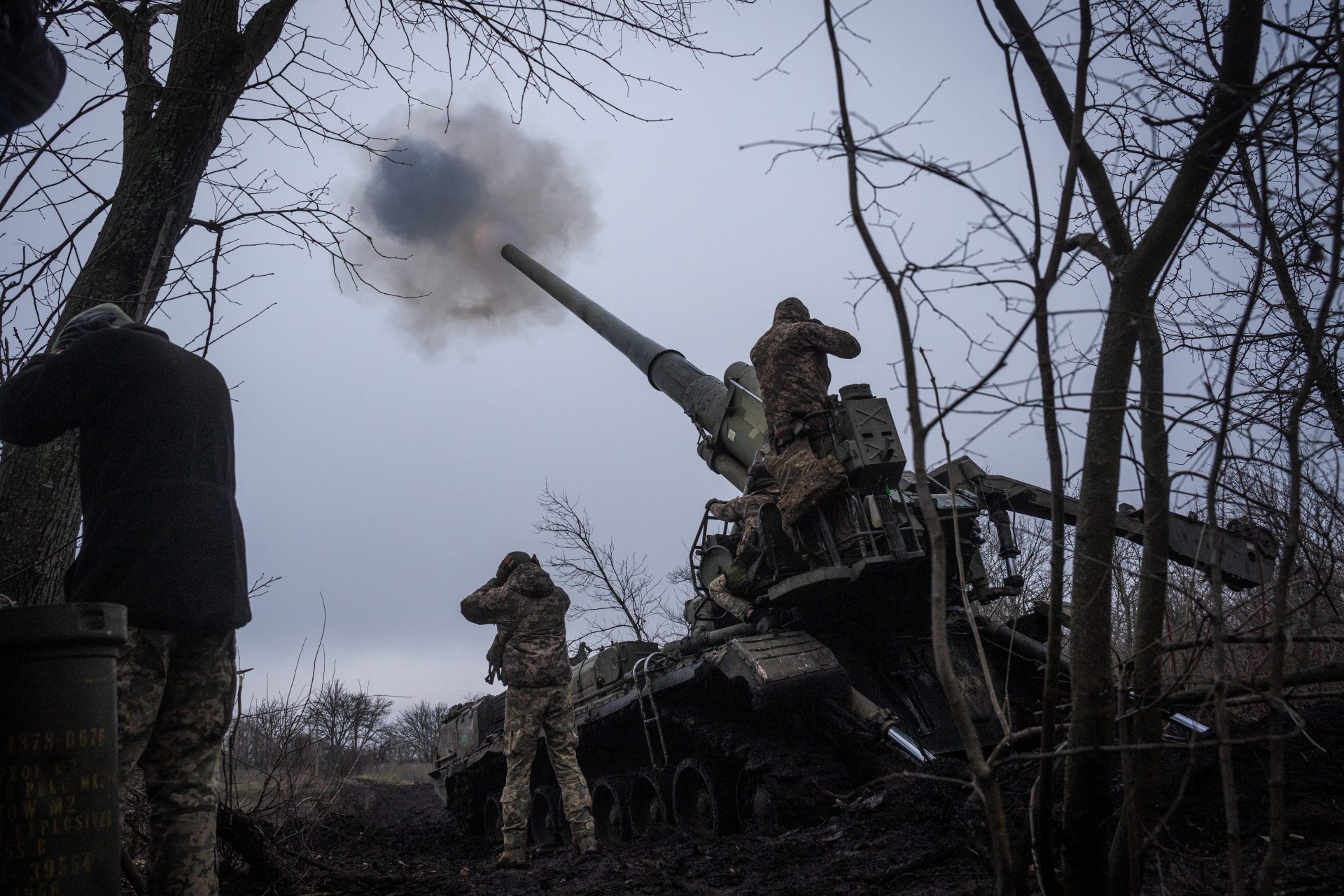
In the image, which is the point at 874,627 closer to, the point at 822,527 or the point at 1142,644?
the point at 822,527

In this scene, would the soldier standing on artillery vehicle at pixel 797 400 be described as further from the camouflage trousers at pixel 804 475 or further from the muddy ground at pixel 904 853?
the muddy ground at pixel 904 853

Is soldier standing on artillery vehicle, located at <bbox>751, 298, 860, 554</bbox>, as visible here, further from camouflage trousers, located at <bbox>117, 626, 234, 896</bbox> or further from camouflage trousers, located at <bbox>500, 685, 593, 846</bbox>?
camouflage trousers, located at <bbox>117, 626, 234, 896</bbox>

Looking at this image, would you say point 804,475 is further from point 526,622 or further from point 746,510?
point 526,622

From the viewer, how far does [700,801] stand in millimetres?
8383

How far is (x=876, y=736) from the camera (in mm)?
6926

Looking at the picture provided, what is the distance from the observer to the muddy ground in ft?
12.9

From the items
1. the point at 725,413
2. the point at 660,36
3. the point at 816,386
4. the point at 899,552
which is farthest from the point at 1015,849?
the point at 725,413

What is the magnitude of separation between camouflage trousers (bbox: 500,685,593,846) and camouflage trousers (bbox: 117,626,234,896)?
15.3ft

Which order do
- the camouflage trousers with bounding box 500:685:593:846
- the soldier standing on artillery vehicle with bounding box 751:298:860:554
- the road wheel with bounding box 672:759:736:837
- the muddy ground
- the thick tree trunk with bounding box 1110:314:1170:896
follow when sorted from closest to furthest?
the thick tree trunk with bounding box 1110:314:1170:896 → the muddy ground → the soldier standing on artillery vehicle with bounding box 751:298:860:554 → the camouflage trousers with bounding box 500:685:593:846 → the road wheel with bounding box 672:759:736:837

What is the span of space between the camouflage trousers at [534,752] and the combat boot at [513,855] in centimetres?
1

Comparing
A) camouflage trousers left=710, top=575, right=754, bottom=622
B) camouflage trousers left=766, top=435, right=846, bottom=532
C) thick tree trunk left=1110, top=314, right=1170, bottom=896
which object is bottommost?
thick tree trunk left=1110, top=314, right=1170, bottom=896

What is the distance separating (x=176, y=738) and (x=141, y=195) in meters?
2.13

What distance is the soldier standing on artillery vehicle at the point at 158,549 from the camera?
3000mm

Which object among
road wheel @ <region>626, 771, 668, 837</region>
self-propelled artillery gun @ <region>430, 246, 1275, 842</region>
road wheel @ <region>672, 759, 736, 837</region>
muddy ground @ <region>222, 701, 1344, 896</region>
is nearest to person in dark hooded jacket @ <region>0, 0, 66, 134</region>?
muddy ground @ <region>222, 701, 1344, 896</region>
